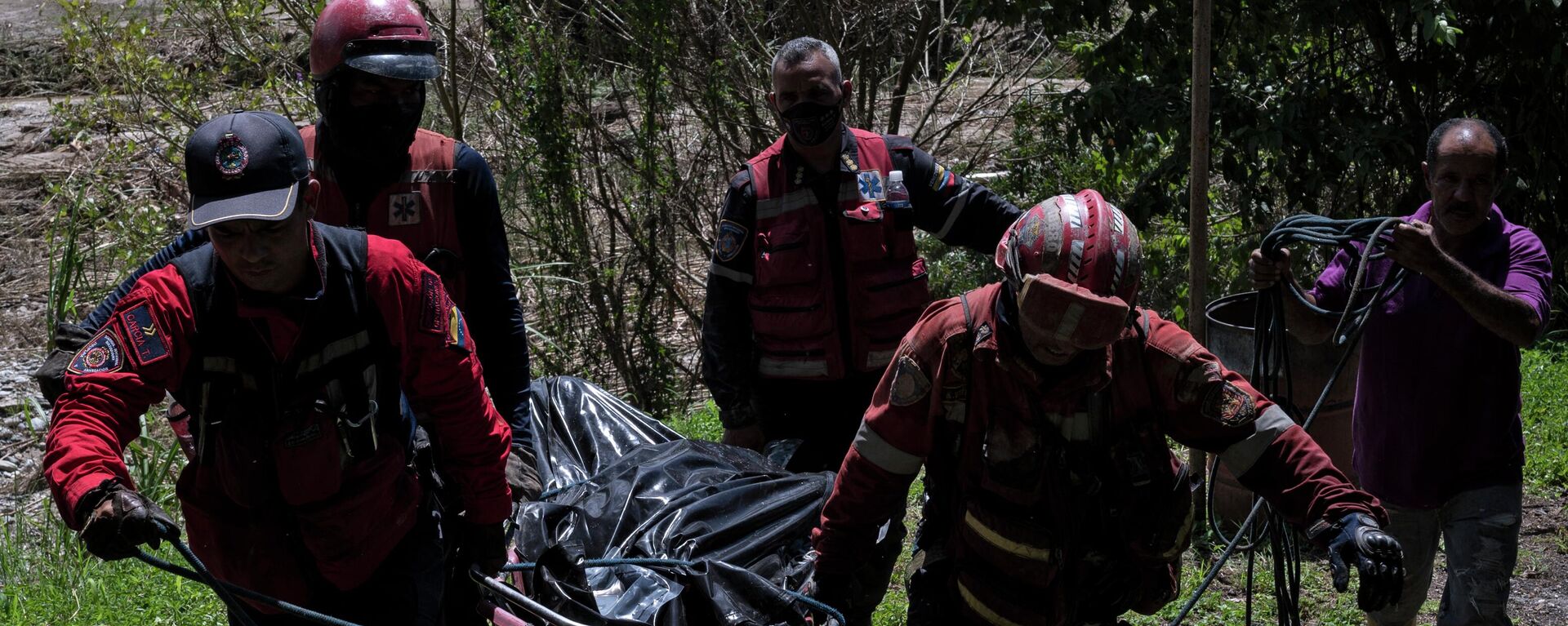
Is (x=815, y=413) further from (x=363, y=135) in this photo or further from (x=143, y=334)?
(x=143, y=334)

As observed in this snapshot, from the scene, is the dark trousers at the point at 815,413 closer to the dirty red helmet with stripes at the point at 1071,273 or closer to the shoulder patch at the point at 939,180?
the shoulder patch at the point at 939,180

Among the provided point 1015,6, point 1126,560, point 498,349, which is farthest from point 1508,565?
point 1015,6

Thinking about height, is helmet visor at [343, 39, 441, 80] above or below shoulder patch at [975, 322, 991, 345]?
above

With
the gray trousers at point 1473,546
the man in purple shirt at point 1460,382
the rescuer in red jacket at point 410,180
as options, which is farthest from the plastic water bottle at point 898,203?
the gray trousers at point 1473,546

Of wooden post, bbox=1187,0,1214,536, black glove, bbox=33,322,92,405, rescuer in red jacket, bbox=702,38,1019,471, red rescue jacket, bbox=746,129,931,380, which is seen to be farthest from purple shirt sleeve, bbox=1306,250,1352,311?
black glove, bbox=33,322,92,405

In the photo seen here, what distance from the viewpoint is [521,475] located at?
3471mm

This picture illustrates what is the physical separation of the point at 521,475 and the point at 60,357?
3.61 ft

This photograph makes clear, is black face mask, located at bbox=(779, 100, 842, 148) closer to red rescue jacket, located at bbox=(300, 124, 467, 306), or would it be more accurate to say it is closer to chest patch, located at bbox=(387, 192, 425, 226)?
red rescue jacket, located at bbox=(300, 124, 467, 306)

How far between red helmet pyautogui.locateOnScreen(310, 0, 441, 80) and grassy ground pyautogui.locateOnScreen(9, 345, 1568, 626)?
85.2 inches

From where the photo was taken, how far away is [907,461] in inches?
108

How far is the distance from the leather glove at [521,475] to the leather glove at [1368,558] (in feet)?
6.31

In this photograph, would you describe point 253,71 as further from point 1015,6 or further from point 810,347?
point 810,347

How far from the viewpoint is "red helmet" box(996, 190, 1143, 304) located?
2471mm

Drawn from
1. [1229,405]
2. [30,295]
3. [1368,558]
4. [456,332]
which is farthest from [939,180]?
[30,295]
